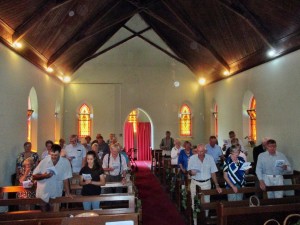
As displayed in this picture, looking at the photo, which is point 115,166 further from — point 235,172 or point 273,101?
point 273,101

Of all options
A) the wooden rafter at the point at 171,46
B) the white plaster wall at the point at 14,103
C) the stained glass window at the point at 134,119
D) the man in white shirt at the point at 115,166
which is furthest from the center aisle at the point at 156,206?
the stained glass window at the point at 134,119

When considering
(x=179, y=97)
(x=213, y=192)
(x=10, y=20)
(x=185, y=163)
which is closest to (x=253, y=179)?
(x=185, y=163)

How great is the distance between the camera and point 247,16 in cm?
862

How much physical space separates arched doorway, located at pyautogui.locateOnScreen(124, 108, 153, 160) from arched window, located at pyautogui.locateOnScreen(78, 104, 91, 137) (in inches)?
141

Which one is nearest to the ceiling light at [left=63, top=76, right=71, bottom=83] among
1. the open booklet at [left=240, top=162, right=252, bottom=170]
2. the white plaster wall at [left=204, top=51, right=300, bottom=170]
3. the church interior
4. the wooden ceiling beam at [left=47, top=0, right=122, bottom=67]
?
the church interior

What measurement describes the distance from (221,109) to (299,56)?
6552 mm

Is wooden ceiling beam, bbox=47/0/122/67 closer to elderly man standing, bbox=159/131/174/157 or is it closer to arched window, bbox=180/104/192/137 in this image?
elderly man standing, bbox=159/131/174/157

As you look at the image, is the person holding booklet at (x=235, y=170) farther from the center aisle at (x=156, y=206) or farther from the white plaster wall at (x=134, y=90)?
the white plaster wall at (x=134, y=90)

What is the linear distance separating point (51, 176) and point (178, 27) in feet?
28.8

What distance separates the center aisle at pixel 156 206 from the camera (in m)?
7.04

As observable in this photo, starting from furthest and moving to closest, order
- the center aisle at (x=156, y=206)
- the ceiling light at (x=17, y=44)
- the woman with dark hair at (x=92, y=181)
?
the ceiling light at (x=17, y=44) → the center aisle at (x=156, y=206) → the woman with dark hair at (x=92, y=181)

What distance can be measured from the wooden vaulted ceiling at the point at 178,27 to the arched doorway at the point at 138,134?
6.39m

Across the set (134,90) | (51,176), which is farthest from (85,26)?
(51,176)

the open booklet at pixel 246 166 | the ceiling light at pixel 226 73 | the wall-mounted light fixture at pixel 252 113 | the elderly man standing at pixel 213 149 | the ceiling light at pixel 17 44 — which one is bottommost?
the open booklet at pixel 246 166
